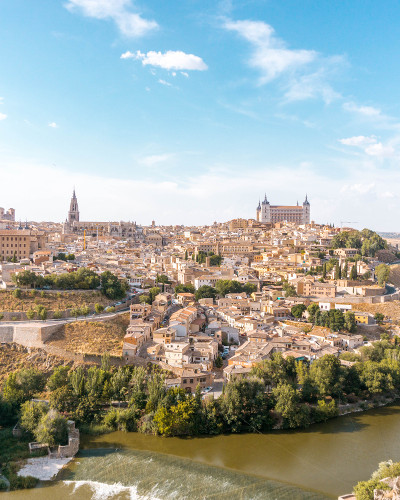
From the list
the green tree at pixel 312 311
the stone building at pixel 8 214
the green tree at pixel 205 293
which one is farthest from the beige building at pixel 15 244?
the stone building at pixel 8 214

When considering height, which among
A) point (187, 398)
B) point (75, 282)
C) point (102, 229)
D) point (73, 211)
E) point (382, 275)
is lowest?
point (187, 398)

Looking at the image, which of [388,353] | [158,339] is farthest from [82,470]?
[388,353]

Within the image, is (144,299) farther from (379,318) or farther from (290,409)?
(379,318)

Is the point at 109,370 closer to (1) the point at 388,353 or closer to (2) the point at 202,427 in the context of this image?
(2) the point at 202,427

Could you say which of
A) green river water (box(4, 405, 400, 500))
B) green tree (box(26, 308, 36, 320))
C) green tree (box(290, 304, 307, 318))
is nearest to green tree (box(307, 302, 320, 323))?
green tree (box(290, 304, 307, 318))

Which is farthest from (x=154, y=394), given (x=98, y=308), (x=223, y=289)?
(x=223, y=289)

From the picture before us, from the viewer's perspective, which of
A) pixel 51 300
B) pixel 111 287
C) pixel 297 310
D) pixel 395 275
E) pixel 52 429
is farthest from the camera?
pixel 395 275

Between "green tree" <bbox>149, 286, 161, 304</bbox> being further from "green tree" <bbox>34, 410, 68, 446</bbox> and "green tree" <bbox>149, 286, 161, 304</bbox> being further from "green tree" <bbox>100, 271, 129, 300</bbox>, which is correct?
"green tree" <bbox>34, 410, 68, 446</bbox>
